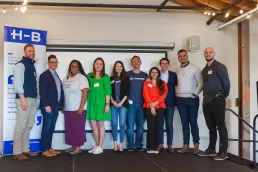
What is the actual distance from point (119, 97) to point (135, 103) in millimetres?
291

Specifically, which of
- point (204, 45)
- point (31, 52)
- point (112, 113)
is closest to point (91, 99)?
point (112, 113)

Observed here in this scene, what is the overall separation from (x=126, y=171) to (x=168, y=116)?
Result: 1.62m

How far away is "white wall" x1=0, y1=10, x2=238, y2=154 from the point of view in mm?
5551

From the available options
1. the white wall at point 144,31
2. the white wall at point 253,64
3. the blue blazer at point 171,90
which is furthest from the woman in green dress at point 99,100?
the white wall at point 253,64

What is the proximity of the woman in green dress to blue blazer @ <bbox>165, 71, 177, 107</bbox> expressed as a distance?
1.01 meters

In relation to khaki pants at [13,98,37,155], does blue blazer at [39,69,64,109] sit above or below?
above

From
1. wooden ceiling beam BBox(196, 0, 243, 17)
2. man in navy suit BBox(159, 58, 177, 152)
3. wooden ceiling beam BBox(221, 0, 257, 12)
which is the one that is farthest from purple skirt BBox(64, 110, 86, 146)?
wooden ceiling beam BBox(221, 0, 257, 12)

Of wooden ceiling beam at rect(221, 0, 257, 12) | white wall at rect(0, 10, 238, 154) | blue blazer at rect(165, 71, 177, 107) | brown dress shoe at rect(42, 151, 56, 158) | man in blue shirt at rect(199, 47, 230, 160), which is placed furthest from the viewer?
white wall at rect(0, 10, 238, 154)

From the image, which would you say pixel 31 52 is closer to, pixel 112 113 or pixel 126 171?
pixel 112 113

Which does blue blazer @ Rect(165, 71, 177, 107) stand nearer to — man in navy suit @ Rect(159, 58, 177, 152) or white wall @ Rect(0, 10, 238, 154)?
man in navy suit @ Rect(159, 58, 177, 152)

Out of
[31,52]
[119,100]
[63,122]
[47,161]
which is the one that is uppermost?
[31,52]

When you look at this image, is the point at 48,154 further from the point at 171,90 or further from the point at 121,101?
the point at 171,90

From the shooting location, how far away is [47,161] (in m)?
4.26

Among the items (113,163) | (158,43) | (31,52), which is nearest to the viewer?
(113,163)
